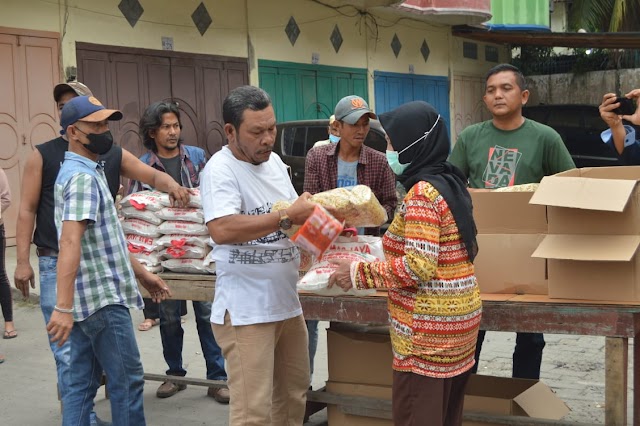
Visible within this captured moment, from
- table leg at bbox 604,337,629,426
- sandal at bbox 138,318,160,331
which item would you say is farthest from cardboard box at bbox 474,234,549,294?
sandal at bbox 138,318,160,331

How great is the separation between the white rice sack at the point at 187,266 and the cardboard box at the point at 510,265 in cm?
155

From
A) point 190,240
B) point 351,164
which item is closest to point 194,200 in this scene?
point 190,240

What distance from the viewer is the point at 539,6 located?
66.4 feet

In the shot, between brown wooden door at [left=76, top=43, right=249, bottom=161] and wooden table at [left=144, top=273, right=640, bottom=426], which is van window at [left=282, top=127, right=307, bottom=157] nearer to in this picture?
brown wooden door at [left=76, top=43, right=249, bottom=161]

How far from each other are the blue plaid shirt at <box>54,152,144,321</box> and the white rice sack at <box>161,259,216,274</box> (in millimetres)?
802

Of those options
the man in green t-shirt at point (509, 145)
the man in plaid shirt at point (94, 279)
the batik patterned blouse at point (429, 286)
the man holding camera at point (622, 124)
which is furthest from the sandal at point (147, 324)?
the batik patterned blouse at point (429, 286)

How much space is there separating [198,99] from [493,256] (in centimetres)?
983

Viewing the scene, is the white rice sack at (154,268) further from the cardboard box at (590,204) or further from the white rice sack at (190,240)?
the cardboard box at (590,204)

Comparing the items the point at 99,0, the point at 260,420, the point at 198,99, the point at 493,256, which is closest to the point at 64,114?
the point at 260,420

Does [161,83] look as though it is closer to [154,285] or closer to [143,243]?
[143,243]

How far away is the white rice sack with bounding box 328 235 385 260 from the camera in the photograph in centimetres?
375

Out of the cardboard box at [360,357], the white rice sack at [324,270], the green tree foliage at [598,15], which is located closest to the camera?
the white rice sack at [324,270]

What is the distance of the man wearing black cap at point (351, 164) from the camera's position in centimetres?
532

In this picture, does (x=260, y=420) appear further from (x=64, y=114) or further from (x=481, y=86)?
(x=481, y=86)
